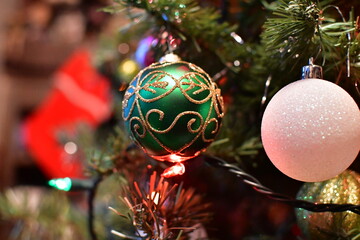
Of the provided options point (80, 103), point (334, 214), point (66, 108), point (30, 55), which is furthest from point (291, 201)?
point (30, 55)

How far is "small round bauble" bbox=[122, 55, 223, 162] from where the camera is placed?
1.06 feet

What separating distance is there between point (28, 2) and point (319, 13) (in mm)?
1849

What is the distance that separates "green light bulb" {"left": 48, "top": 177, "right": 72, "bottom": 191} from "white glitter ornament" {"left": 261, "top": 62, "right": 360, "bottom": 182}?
0.70 feet

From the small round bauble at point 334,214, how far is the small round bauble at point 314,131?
0.06 meters

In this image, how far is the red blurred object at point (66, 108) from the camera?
1.30 meters

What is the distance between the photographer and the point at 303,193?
37 cm

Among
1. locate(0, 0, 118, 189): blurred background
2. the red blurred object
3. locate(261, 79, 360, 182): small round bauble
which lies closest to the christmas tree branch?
locate(261, 79, 360, 182): small round bauble

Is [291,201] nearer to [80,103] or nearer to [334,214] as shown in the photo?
[334,214]

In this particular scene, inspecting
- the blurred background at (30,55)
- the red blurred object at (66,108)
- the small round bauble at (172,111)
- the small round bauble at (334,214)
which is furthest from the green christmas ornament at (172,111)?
the blurred background at (30,55)

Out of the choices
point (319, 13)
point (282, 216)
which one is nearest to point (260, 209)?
point (282, 216)

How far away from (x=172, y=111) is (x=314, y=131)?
0.10 metres

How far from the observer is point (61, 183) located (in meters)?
0.42

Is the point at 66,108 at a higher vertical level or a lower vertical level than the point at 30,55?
lower

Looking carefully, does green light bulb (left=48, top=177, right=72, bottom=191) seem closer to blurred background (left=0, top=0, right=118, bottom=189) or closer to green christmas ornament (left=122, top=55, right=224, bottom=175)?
green christmas ornament (left=122, top=55, right=224, bottom=175)
